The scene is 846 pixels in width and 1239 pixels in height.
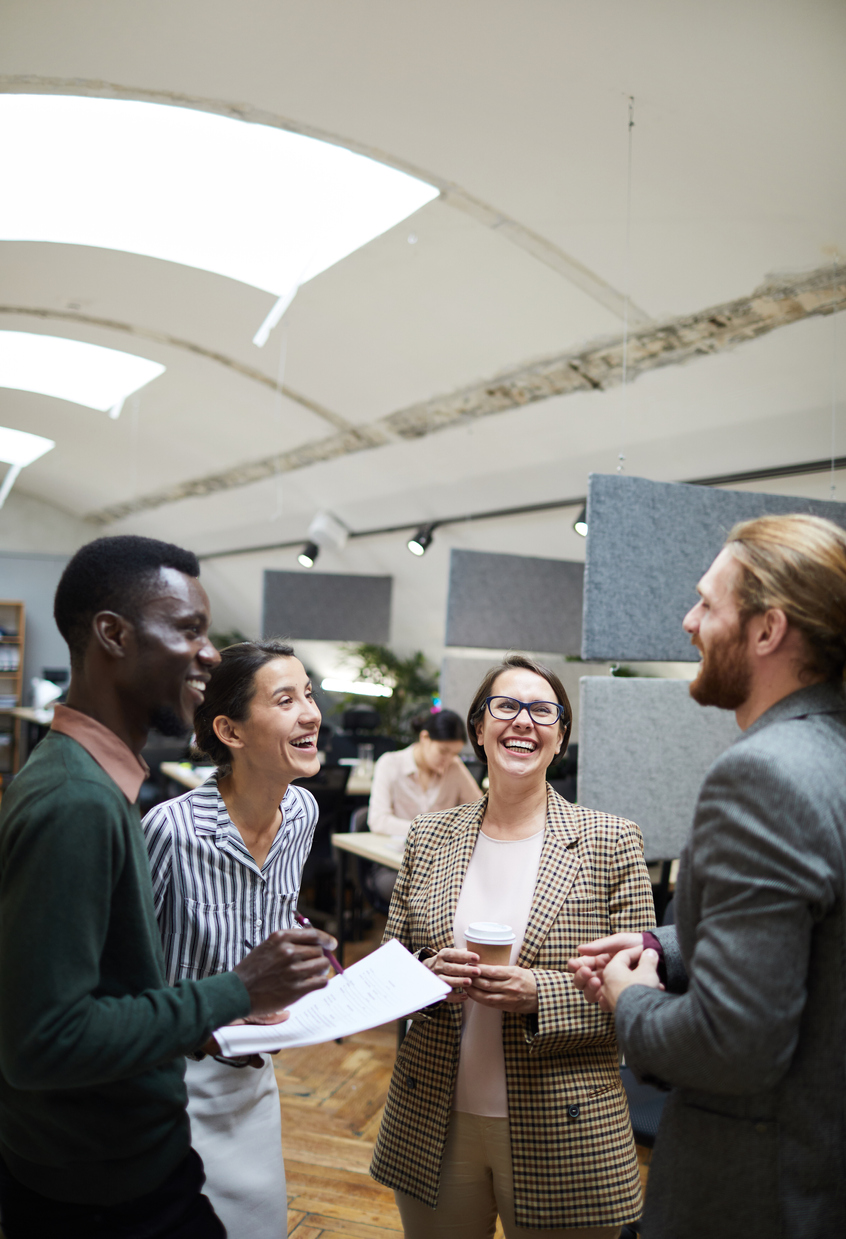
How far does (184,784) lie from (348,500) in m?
3.00

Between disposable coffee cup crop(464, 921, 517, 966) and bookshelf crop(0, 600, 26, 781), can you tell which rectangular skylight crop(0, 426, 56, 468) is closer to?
bookshelf crop(0, 600, 26, 781)

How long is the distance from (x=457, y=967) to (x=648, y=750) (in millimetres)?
1421

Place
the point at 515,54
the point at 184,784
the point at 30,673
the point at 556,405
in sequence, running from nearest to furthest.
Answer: the point at 515,54, the point at 556,405, the point at 184,784, the point at 30,673

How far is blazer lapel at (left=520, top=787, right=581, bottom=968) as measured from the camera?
160 cm

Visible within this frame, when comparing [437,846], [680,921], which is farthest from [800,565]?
[437,846]

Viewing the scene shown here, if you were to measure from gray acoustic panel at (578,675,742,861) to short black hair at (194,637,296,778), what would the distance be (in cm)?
126

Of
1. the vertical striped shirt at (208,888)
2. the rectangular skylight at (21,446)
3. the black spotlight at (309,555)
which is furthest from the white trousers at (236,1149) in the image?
the rectangular skylight at (21,446)

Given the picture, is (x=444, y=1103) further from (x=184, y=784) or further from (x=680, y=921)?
(x=184, y=784)

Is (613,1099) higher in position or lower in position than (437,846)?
lower

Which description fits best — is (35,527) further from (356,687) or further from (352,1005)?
(352,1005)

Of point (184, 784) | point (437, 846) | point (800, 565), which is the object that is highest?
point (800, 565)

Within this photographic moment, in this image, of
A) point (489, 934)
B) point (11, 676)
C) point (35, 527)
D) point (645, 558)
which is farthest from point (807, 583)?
point (35, 527)

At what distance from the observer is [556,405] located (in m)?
4.96

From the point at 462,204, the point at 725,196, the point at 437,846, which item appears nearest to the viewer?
the point at 437,846
